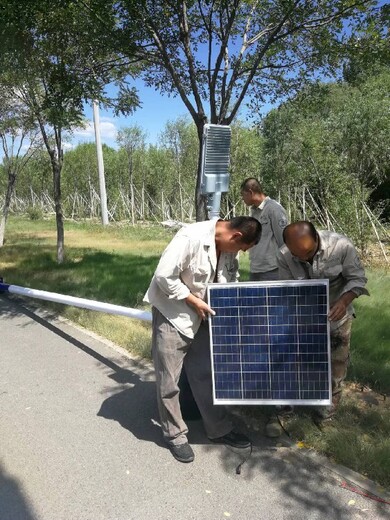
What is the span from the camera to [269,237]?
462cm

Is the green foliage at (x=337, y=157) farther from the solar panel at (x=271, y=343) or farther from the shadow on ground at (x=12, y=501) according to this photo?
the shadow on ground at (x=12, y=501)

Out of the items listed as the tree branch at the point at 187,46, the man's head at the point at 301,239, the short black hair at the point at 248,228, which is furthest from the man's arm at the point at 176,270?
the tree branch at the point at 187,46

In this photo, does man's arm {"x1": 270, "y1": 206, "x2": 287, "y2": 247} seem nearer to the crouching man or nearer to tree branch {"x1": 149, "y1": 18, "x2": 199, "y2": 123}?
the crouching man

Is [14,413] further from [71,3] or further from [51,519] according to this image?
[71,3]

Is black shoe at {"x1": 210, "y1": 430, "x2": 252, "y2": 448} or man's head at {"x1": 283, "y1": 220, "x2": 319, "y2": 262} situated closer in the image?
man's head at {"x1": 283, "y1": 220, "x2": 319, "y2": 262}

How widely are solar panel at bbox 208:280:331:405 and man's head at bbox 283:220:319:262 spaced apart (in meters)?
0.24

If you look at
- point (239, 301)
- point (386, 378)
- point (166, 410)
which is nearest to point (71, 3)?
point (239, 301)

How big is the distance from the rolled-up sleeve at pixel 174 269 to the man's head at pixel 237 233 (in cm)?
25

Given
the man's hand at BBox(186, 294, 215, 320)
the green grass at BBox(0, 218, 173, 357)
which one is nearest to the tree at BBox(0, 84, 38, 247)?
the green grass at BBox(0, 218, 173, 357)

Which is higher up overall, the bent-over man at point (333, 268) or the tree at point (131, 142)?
the tree at point (131, 142)

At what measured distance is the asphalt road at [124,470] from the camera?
271cm

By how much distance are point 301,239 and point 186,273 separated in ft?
2.64

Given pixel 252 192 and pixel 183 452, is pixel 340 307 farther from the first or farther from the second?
pixel 252 192

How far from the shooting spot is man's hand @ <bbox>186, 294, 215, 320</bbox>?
3020 mm
